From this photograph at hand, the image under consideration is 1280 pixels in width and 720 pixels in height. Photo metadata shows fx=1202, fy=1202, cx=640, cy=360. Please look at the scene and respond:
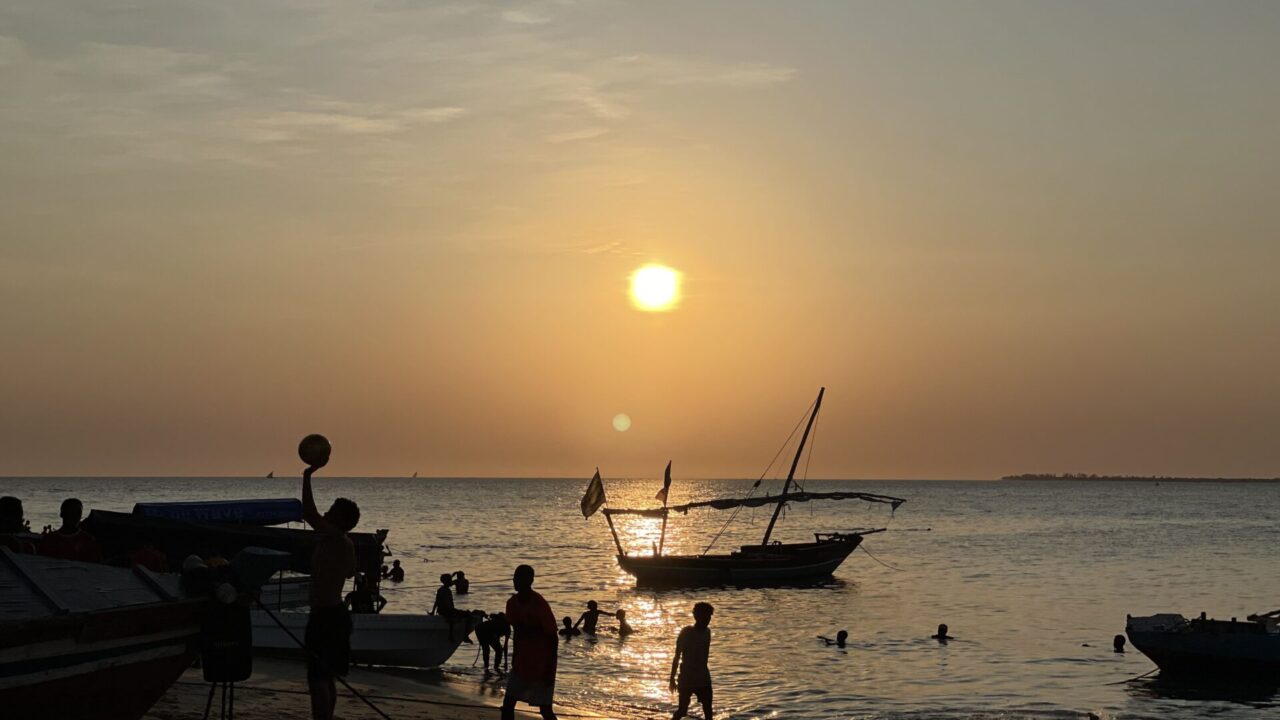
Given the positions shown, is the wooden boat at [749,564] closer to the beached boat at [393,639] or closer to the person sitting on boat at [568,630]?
the person sitting on boat at [568,630]

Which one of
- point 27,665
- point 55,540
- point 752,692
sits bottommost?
point 752,692

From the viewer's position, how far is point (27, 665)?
31.9ft

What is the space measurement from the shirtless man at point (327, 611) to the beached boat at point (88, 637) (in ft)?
3.55

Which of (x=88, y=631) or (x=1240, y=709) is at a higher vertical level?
(x=88, y=631)

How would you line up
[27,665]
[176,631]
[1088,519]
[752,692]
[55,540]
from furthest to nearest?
[1088,519] → [752,692] → [55,540] → [176,631] → [27,665]

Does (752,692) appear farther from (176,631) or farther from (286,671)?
(176,631)

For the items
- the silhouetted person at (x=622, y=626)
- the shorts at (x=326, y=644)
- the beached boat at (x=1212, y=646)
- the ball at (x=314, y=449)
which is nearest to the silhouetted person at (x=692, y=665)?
the shorts at (x=326, y=644)

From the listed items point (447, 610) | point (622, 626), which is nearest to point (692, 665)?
point (447, 610)

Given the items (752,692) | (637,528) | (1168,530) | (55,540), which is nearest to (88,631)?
(55,540)

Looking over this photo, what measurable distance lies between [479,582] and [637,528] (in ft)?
354


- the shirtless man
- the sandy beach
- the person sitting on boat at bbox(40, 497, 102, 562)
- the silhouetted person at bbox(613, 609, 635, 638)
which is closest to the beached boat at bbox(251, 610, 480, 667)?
the sandy beach

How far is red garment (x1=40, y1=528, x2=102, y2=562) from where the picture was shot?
45.6ft

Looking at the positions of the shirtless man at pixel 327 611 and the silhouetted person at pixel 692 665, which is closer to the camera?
the shirtless man at pixel 327 611

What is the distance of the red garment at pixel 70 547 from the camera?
45.6 ft
